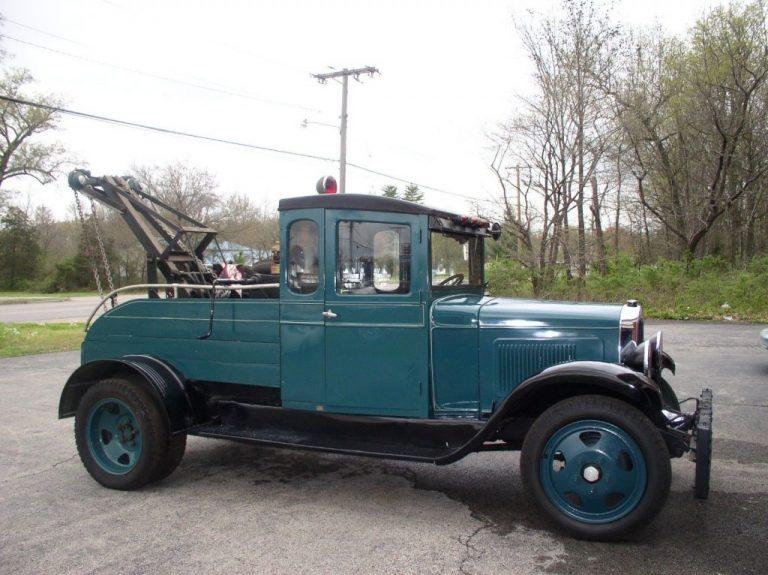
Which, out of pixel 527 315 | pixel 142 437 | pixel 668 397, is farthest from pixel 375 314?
pixel 668 397

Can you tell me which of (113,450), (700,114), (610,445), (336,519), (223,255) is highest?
(700,114)

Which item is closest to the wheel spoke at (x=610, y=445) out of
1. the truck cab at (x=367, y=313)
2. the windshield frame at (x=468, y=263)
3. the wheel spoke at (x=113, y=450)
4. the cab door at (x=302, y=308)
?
the truck cab at (x=367, y=313)

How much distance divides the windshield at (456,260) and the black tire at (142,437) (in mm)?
2307

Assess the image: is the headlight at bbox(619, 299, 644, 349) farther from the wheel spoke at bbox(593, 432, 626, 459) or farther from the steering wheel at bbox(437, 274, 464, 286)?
the steering wheel at bbox(437, 274, 464, 286)

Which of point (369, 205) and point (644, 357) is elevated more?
point (369, 205)

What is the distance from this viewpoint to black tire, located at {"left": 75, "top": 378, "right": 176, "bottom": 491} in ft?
14.2

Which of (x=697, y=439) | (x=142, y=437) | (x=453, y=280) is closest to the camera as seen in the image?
(x=697, y=439)

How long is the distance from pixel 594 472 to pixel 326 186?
2.80 metres

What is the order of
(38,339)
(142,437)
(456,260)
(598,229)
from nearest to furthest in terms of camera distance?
(142,437), (456,260), (38,339), (598,229)

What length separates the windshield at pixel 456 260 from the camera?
13.9 ft

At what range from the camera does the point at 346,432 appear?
418 centimetres

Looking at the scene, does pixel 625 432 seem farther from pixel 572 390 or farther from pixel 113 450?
pixel 113 450

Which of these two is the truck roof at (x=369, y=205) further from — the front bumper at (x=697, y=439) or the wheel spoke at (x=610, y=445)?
the front bumper at (x=697, y=439)

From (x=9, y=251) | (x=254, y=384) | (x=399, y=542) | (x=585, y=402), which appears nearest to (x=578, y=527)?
(x=585, y=402)
